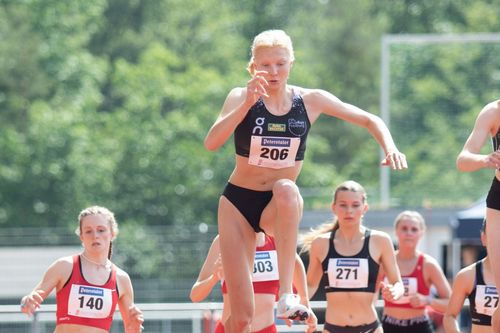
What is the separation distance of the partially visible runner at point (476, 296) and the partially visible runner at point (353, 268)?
0.45m

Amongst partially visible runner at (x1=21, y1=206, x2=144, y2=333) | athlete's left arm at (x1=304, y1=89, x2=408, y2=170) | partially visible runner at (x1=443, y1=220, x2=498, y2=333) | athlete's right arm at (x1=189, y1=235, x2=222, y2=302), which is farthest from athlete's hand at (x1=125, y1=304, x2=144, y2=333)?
partially visible runner at (x1=443, y1=220, x2=498, y2=333)

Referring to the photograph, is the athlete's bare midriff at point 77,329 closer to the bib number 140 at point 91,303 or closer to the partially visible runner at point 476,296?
the bib number 140 at point 91,303

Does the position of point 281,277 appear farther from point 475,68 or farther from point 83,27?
point 83,27

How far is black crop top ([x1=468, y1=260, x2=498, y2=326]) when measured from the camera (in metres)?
8.44

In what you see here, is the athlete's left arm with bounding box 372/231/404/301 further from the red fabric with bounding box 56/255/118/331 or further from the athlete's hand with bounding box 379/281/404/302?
the red fabric with bounding box 56/255/118/331

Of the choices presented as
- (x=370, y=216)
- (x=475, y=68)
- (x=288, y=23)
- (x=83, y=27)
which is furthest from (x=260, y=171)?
(x=288, y=23)

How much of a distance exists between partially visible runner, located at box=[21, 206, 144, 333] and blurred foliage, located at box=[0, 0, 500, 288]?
40.1ft

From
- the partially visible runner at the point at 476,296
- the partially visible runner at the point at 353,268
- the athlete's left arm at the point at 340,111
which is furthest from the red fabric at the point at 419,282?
the athlete's left arm at the point at 340,111

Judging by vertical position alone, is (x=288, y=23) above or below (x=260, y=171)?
above

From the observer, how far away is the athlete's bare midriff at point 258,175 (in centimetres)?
686

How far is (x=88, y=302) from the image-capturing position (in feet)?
26.9

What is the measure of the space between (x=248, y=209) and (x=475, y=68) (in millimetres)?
18654

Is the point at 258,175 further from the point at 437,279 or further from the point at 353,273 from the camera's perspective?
the point at 437,279

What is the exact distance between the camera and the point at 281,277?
668 cm
